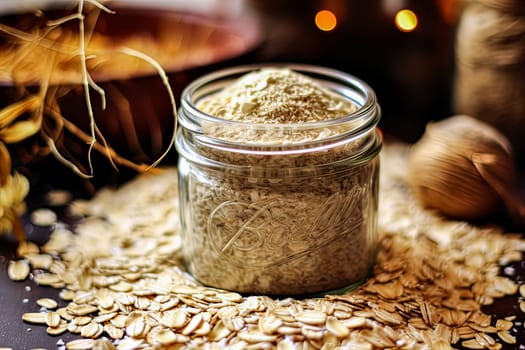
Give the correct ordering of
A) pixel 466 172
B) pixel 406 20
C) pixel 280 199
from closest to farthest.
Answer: pixel 280 199 → pixel 466 172 → pixel 406 20

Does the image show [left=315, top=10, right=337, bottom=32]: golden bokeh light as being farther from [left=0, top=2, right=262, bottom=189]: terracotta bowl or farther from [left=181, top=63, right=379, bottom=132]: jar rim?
[left=181, top=63, right=379, bottom=132]: jar rim

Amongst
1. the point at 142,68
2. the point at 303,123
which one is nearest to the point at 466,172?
the point at 303,123

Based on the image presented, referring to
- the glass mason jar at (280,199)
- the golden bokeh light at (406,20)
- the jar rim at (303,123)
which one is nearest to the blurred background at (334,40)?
the golden bokeh light at (406,20)

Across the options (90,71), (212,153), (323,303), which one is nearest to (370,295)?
(323,303)

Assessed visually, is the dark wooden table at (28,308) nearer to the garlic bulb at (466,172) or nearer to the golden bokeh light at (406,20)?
the garlic bulb at (466,172)

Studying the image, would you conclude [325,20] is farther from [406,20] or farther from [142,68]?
[142,68]

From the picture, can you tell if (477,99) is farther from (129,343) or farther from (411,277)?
(129,343)

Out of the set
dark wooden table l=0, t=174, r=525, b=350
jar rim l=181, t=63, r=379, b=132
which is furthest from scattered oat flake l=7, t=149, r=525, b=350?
jar rim l=181, t=63, r=379, b=132
